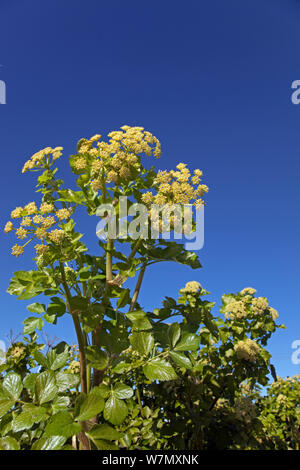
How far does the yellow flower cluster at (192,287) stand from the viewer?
268 centimetres

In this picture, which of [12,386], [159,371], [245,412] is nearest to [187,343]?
[159,371]

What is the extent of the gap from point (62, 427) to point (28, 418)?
0.16 m

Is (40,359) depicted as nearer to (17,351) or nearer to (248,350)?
(17,351)

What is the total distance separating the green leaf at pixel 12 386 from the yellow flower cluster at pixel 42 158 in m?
1.24

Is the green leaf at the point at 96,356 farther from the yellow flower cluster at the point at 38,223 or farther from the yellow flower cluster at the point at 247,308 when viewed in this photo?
the yellow flower cluster at the point at 247,308

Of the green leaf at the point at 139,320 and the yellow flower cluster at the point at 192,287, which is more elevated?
the yellow flower cluster at the point at 192,287

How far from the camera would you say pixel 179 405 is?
8.71 feet

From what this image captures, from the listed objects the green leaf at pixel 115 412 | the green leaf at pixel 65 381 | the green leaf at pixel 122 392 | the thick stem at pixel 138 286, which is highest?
the thick stem at pixel 138 286

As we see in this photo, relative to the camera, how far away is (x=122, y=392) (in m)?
1.62

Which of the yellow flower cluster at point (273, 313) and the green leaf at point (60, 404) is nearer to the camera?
the green leaf at point (60, 404)

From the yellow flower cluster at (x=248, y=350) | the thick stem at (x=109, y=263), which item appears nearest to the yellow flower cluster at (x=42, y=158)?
the thick stem at (x=109, y=263)

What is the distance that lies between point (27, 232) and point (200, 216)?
3.22ft

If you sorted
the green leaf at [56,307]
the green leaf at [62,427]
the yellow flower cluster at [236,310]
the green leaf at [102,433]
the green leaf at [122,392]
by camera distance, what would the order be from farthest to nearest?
the yellow flower cluster at [236,310], the green leaf at [56,307], the green leaf at [122,392], the green leaf at [102,433], the green leaf at [62,427]
